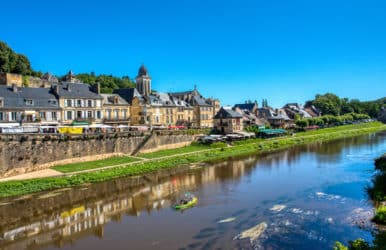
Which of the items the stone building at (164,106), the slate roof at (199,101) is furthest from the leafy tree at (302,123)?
the slate roof at (199,101)

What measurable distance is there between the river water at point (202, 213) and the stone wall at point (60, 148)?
22.3 ft

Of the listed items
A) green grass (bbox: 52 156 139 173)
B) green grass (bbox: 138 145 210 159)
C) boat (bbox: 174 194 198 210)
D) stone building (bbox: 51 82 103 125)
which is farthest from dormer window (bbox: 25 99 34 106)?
boat (bbox: 174 194 198 210)

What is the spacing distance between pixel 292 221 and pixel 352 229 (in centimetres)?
372

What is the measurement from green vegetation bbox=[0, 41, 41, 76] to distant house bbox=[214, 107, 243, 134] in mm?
40714

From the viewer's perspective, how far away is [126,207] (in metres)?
28.7

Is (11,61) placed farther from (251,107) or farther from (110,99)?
(251,107)

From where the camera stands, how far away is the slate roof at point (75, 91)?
50812mm

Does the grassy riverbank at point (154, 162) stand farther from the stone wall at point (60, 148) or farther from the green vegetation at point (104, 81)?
the green vegetation at point (104, 81)

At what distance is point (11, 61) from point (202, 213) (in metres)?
60.0

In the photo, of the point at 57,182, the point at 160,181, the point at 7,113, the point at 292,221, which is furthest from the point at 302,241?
the point at 7,113

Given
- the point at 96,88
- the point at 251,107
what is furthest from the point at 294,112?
the point at 96,88

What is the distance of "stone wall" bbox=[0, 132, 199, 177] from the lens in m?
35.3

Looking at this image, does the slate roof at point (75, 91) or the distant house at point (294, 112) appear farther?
the distant house at point (294, 112)

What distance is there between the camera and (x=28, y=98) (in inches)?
1818
